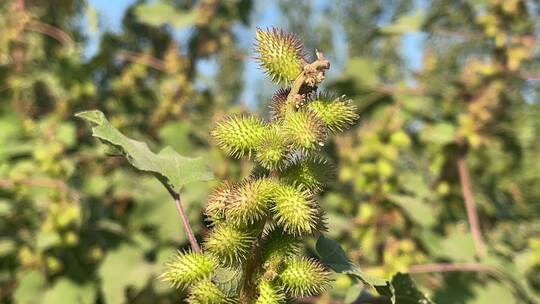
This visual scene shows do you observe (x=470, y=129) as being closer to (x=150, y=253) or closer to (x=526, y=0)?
(x=526, y=0)

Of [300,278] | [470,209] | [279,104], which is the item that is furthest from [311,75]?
[470,209]

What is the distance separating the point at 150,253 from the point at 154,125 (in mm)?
774

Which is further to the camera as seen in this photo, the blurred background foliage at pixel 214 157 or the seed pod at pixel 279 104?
the blurred background foliage at pixel 214 157

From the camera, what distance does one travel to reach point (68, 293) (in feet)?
8.84

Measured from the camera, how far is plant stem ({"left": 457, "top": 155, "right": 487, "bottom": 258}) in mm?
2639

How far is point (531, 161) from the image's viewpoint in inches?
175

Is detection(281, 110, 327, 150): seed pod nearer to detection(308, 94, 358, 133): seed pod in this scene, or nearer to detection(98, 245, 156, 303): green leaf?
detection(308, 94, 358, 133): seed pod

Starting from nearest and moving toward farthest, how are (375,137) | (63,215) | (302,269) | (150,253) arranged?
1. (302,269)
2. (63,215)
3. (375,137)
4. (150,253)

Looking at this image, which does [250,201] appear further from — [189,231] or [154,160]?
[154,160]

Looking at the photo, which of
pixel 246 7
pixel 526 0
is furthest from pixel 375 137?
pixel 246 7

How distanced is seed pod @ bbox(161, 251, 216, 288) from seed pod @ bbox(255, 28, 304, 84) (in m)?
0.33

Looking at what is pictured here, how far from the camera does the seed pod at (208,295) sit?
3.59ft

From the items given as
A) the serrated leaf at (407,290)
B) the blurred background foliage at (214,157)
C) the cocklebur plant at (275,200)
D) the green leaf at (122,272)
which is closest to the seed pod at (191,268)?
the cocklebur plant at (275,200)

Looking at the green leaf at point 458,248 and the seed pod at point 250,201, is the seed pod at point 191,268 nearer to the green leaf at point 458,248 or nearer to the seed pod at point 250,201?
the seed pod at point 250,201
